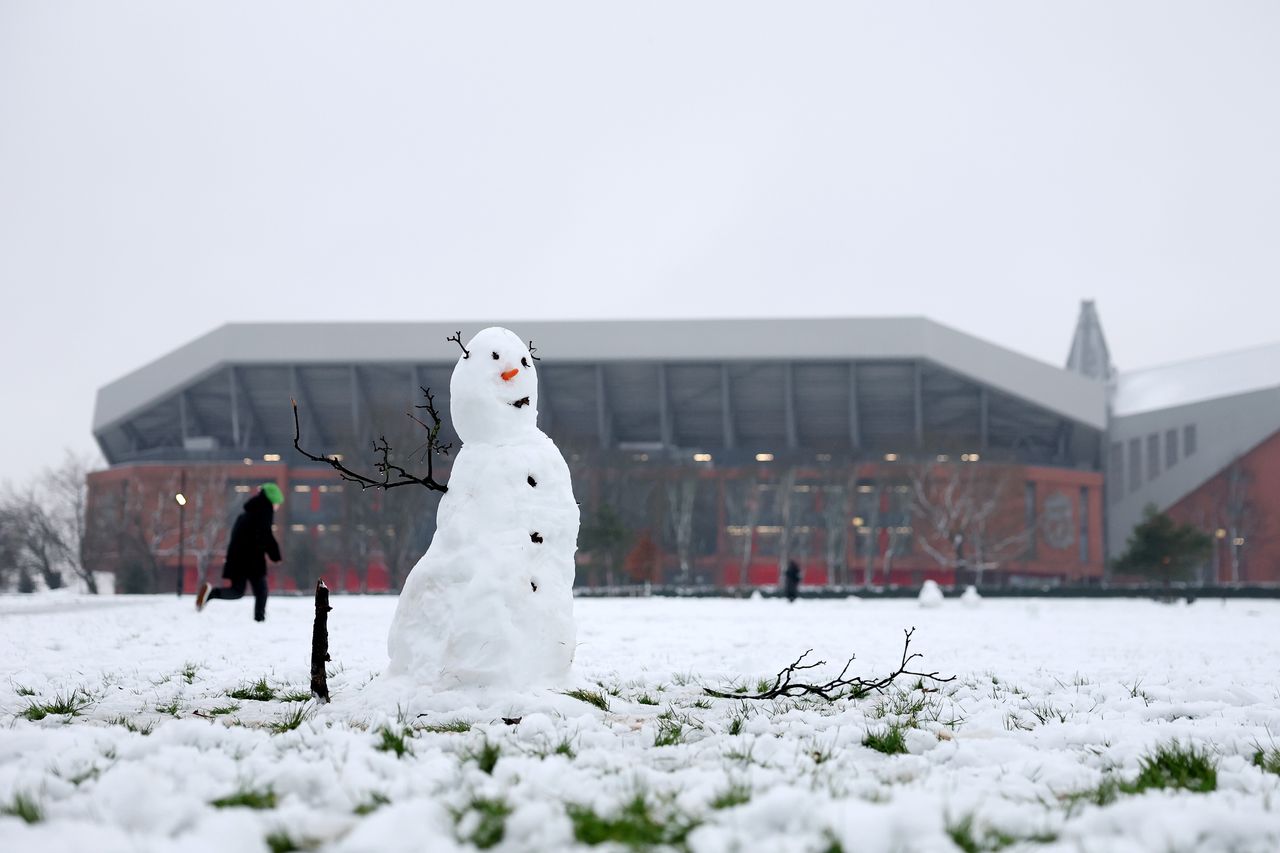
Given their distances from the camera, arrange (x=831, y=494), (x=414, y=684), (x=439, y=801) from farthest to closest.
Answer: (x=831, y=494) < (x=414, y=684) < (x=439, y=801)

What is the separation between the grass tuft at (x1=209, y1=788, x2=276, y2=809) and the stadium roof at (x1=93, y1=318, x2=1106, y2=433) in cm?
5311

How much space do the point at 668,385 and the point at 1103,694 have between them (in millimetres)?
54829

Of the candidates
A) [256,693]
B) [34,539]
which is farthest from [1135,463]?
[256,693]

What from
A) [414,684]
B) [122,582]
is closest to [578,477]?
[122,582]

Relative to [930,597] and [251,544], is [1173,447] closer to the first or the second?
[930,597]

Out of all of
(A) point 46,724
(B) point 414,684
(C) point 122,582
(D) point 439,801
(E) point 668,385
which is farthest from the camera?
(E) point 668,385

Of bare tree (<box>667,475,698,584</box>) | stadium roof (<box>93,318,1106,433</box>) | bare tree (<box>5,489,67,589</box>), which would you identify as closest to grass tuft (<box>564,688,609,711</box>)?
bare tree (<box>5,489,67,589</box>)

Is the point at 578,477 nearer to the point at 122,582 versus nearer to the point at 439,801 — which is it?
the point at 122,582

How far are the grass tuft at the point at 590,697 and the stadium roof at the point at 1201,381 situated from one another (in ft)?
213

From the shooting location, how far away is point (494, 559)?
21.6ft

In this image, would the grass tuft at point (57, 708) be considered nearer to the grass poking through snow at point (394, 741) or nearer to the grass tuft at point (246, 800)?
the grass poking through snow at point (394, 741)

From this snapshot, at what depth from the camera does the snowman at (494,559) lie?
647 cm

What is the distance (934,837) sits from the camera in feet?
10.8

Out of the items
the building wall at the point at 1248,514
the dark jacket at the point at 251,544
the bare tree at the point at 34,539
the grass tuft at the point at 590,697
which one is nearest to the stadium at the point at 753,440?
the building wall at the point at 1248,514
